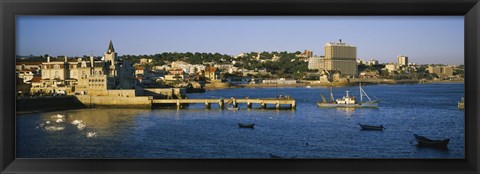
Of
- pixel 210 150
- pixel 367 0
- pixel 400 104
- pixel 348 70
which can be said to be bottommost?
pixel 210 150

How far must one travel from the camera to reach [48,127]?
3619 millimetres

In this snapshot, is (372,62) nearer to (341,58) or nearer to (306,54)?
(341,58)

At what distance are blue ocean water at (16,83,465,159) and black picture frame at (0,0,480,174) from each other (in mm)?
199

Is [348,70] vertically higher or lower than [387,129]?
higher

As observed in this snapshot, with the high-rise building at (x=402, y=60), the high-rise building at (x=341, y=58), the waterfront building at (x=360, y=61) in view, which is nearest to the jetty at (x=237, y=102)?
the high-rise building at (x=341, y=58)

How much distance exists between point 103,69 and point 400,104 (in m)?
2.61

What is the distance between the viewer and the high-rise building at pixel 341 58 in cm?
351

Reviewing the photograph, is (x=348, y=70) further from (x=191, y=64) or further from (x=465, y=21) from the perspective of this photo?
(x=465, y=21)

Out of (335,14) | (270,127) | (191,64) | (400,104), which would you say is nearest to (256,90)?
(270,127)

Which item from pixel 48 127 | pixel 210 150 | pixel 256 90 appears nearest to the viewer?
pixel 210 150

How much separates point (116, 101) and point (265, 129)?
149 centimetres

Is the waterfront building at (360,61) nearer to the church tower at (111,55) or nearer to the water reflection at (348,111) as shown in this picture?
the water reflection at (348,111)

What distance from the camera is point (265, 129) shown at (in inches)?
162

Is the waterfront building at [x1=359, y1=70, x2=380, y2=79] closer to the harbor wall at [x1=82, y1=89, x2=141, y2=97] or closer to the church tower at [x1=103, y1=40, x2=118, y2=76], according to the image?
the church tower at [x1=103, y1=40, x2=118, y2=76]
